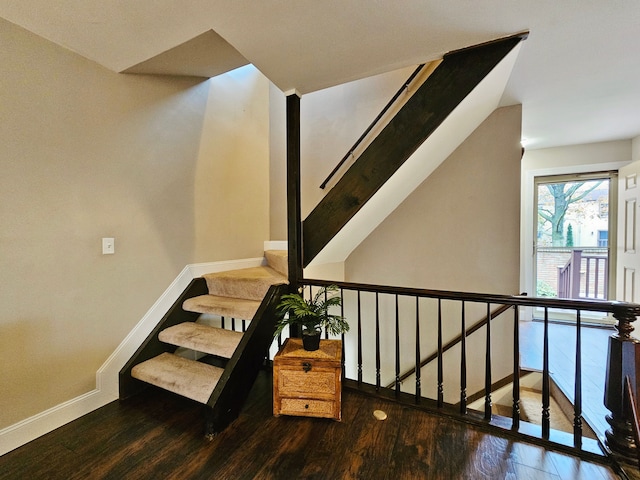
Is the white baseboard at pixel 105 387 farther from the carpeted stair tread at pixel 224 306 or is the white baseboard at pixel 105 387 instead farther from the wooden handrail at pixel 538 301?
the wooden handrail at pixel 538 301

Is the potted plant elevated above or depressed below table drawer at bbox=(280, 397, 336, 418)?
above

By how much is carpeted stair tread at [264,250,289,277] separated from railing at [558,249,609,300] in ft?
14.2

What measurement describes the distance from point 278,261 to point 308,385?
4.61 ft

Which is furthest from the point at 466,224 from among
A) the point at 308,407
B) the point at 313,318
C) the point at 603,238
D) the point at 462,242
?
the point at 603,238

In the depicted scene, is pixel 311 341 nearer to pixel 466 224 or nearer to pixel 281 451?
pixel 281 451

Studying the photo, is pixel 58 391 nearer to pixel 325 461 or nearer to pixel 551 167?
pixel 325 461

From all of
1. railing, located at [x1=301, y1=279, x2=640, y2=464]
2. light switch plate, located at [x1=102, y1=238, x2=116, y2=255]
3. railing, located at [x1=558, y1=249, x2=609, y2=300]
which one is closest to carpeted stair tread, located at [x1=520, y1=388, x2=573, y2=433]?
railing, located at [x1=301, y1=279, x2=640, y2=464]

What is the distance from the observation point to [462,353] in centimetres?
175

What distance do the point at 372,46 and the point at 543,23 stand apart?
2.96 feet

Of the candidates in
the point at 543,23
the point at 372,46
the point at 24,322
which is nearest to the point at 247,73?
the point at 372,46

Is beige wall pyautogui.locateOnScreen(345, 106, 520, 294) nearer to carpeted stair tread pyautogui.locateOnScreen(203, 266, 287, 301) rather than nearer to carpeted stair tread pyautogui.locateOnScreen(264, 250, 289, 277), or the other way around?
carpeted stair tread pyautogui.locateOnScreen(264, 250, 289, 277)

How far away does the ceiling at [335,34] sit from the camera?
4.47 feet

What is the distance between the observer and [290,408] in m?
1.72

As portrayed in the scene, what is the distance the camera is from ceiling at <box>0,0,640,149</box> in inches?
53.7
